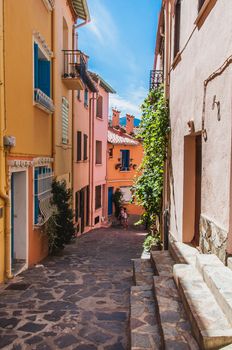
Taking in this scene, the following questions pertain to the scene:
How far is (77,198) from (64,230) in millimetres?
6629

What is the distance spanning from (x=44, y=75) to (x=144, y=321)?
7622mm

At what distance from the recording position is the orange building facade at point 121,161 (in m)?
27.3

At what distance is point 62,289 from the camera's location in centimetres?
682

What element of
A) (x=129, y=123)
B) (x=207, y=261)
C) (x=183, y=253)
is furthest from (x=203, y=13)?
(x=129, y=123)

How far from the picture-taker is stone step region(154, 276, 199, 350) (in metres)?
3.51

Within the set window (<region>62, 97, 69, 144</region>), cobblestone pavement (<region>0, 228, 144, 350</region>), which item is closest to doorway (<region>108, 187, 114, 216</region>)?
window (<region>62, 97, 69, 144</region>)

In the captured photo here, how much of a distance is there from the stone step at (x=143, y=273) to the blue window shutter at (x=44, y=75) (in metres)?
5.61

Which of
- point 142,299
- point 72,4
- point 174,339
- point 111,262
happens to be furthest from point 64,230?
point 72,4

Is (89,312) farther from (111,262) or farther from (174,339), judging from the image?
(111,262)

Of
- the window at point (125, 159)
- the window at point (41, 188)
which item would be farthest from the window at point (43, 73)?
the window at point (125, 159)

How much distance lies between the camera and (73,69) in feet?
41.4

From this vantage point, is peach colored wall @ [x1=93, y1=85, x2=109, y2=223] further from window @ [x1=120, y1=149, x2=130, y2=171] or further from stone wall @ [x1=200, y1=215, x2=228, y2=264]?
stone wall @ [x1=200, y1=215, x2=228, y2=264]

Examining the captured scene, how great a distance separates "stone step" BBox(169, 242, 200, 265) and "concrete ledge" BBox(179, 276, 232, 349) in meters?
1.19

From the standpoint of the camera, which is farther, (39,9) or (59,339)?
(39,9)
